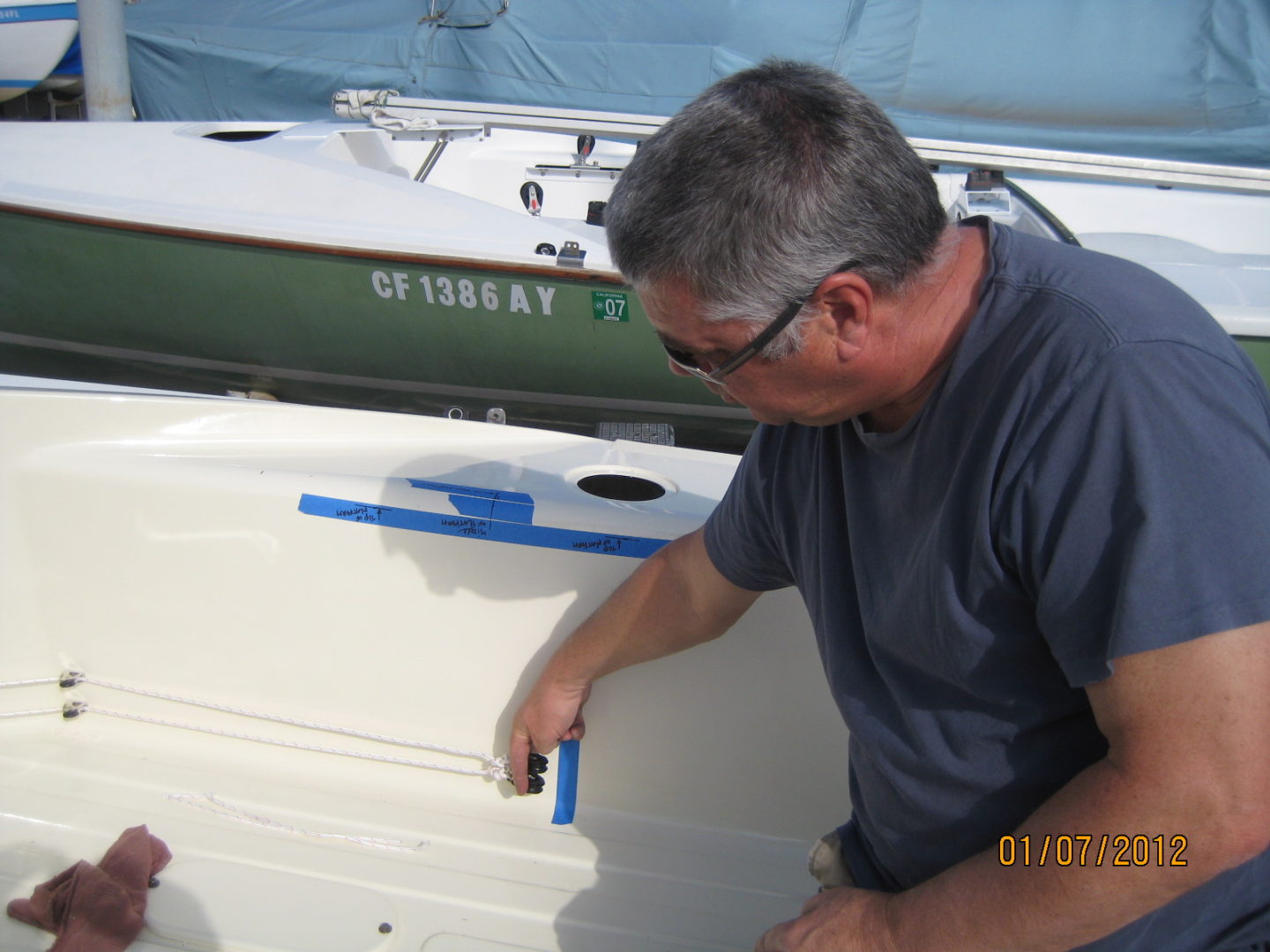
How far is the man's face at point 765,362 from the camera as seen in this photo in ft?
2.65

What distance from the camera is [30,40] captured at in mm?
7090

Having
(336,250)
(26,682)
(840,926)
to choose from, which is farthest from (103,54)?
(840,926)

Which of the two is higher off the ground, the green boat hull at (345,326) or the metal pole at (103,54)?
the metal pole at (103,54)

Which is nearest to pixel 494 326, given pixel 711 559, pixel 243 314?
pixel 243 314

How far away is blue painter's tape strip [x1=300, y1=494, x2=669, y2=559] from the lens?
4.93ft

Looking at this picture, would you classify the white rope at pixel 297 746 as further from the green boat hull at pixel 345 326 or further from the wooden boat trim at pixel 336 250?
the wooden boat trim at pixel 336 250

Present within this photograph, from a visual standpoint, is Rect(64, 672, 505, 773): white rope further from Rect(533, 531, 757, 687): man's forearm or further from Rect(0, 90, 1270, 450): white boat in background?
Rect(0, 90, 1270, 450): white boat in background

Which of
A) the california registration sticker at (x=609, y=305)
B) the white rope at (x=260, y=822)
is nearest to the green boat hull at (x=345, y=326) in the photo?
the california registration sticker at (x=609, y=305)

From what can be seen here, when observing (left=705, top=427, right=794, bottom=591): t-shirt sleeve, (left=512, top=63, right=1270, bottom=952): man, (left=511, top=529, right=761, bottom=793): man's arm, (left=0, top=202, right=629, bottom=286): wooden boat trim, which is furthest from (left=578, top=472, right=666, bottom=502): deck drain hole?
(left=0, top=202, right=629, bottom=286): wooden boat trim

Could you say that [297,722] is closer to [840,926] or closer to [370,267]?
[840,926]

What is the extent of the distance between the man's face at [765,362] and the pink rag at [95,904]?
1233 mm

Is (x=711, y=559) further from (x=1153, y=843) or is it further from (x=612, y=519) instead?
(x=1153, y=843)

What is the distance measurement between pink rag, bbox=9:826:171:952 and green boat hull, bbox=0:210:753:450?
173 centimetres
